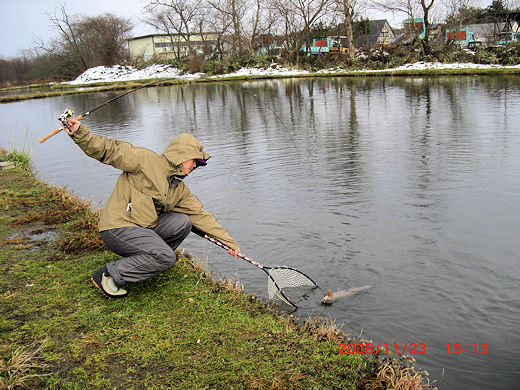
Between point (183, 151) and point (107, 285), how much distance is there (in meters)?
1.63

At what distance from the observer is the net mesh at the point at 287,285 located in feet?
17.5

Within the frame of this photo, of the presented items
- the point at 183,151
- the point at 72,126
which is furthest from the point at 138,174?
the point at 72,126

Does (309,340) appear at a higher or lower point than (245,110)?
lower

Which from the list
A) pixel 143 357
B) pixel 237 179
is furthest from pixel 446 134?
pixel 143 357

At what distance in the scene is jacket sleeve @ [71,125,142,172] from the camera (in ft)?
14.2

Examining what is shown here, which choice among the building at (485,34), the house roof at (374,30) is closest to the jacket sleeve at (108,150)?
the building at (485,34)

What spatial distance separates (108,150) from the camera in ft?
14.4

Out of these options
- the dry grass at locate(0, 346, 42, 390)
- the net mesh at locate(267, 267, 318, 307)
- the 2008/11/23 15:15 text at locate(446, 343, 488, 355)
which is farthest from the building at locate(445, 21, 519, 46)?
the dry grass at locate(0, 346, 42, 390)

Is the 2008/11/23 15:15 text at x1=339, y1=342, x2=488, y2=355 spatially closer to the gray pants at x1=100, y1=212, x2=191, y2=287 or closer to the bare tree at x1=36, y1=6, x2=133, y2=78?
the gray pants at x1=100, y1=212, x2=191, y2=287

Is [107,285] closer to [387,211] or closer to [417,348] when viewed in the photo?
→ [417,348]

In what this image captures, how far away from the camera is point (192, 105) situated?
27.5 m

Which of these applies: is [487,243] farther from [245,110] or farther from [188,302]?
[245,110]

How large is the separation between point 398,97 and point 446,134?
10.1 meters

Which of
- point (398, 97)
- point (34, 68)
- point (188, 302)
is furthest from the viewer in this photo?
point (34, 68)
